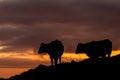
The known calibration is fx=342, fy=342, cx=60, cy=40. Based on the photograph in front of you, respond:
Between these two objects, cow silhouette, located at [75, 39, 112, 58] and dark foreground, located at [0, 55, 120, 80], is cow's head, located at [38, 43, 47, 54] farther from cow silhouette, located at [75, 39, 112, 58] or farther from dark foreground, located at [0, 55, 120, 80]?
dark foreground, located at [0, 55, 120, 80]

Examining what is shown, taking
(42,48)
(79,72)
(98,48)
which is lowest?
(79,72)

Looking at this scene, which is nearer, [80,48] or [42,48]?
[42,48]

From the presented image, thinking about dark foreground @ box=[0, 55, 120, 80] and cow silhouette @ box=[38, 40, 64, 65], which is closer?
dark foreground @ box=[0, 55, 120, 80]

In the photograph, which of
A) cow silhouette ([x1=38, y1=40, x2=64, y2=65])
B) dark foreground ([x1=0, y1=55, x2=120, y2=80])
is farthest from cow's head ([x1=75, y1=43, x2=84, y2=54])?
dark foreground ([x1=0, y1=55, x2=120, y2=80])


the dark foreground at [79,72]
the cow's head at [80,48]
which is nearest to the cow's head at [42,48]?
the cow's head at [80,48]

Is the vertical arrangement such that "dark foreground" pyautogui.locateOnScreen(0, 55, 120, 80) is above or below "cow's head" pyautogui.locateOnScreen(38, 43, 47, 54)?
below

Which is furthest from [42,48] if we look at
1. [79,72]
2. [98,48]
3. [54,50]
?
[79,72]

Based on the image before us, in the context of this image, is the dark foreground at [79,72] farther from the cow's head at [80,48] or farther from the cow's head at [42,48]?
the cow's head at [80,48]

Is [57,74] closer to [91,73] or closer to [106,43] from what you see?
[91,73]

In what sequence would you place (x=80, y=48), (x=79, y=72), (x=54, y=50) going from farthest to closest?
(x=80, y=48) → (x=54, y=50) → (x=79, y=72)

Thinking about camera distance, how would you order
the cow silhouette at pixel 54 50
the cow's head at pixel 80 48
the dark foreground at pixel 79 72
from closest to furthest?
the dark foreground at pixel 79 72
the cow silhouette at pixel 54 50
the cow's head at pixel 80 48

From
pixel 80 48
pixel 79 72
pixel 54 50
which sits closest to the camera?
pixel 79 72

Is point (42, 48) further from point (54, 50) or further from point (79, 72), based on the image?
point (79, 72)

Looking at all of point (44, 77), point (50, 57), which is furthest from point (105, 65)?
point (50, 57)
